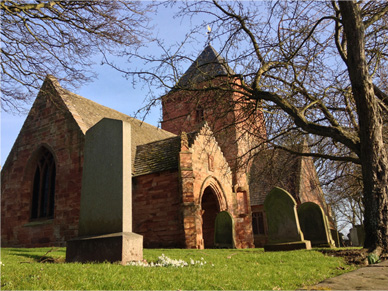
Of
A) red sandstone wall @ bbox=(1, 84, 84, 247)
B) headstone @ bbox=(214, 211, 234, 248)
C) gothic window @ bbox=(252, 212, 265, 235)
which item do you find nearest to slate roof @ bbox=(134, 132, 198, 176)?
red sandstone wall @ bbox=(1, 84, 84, 247)

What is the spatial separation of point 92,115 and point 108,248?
1187 centimetres

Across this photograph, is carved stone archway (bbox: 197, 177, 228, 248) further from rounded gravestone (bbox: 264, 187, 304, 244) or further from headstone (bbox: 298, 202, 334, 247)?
rounded gravestone (bbox: 264, 187, 304, 244)

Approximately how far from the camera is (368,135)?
294 inches

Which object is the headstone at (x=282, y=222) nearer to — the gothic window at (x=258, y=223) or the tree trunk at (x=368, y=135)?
the tree trunk at (x=368, y=135)

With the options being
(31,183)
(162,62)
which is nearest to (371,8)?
(162,62)

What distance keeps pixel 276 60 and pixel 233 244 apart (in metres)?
7.44

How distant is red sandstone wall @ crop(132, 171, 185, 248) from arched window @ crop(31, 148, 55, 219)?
4027mm

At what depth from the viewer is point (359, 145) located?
8070 millimetres

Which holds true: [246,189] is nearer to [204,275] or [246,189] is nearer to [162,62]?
[162,62]

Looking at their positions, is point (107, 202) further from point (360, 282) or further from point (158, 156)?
point (158, 156)

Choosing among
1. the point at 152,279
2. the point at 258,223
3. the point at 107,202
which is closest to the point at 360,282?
the point at 152,279

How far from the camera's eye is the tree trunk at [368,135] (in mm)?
7168

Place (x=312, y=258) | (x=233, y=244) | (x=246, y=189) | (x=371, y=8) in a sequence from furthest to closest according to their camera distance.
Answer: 1. (x=246, y=189)
2. (x=233, y=244)
3. (x=371, y=8)
4. (x=312, y=258)

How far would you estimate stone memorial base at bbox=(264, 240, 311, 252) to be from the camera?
900cm
